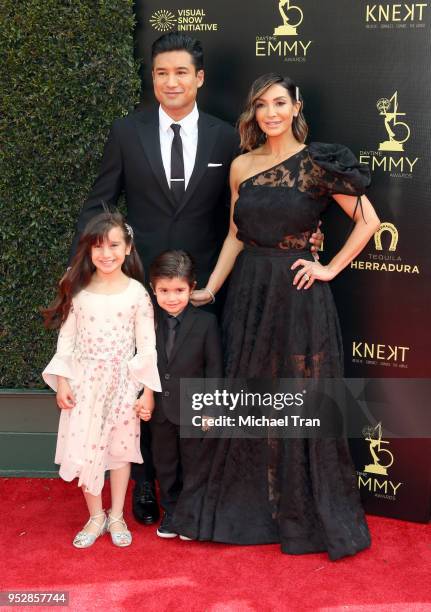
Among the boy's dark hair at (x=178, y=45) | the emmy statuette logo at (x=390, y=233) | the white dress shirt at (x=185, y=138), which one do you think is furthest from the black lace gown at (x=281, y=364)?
the boy's dark hair at (x=178, y=45)

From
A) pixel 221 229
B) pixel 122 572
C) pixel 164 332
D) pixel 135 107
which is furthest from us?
pixel 135 107

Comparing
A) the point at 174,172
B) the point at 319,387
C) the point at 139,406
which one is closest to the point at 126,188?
Result: the point at 174,172

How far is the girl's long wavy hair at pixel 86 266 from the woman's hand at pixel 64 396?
0.25 meters

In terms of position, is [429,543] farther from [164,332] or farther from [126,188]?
[126,188]

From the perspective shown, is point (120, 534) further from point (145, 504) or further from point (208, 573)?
point (208, 573)

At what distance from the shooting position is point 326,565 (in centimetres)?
339

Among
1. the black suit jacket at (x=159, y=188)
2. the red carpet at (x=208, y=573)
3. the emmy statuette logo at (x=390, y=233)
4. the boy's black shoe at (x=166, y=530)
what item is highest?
the black suit jacket at (x=159, y=188)

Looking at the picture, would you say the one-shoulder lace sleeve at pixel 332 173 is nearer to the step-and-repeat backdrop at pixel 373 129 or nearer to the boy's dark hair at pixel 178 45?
the step-and-repeat backdrop at pixel 373 129

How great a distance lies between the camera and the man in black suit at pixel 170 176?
3.59 metres

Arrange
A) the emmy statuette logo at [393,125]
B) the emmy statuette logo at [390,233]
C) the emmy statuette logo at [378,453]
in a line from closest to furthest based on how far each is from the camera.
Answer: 1. the emmy statuette logo at [393,125]
2. the emmy statuette logo at [390,233]
3. the emmy statuette logo at [378,453]

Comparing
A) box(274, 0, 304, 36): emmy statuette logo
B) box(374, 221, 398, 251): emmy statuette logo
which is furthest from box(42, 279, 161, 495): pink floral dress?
box(274, 0, 304, 36): emmy statuette logo

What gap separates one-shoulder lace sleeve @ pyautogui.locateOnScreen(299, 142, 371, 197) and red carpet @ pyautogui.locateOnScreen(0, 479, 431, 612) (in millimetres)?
1570

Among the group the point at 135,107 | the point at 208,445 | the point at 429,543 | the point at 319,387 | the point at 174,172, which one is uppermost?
the point at 135,107

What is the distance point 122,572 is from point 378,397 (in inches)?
57.9
